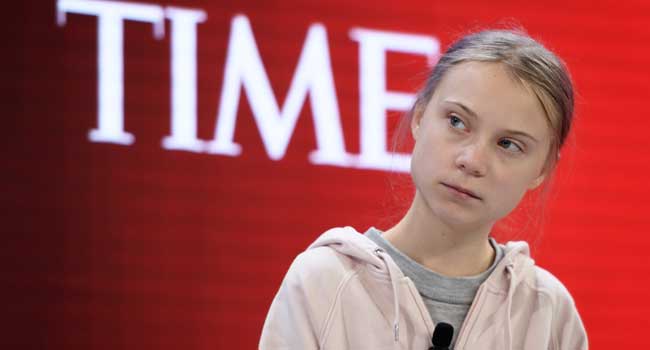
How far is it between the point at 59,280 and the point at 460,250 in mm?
1025

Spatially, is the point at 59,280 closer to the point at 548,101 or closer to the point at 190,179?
the point at 190,179

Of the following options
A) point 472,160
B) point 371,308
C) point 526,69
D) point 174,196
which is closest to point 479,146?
point 472,160

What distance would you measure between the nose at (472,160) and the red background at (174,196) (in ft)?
2.26

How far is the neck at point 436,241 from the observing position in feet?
4.93

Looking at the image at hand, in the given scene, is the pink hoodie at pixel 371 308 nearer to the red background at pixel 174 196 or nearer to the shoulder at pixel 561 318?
the shoulder at pixel 561 318

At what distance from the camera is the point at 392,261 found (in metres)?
1.48

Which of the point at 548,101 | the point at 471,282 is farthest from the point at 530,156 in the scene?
the point at 471,282

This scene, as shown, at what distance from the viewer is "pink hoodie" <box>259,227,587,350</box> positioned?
1.43m

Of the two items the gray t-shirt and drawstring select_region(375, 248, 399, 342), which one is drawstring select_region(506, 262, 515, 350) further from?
drawstring select_region(375, 248, 399, 342)

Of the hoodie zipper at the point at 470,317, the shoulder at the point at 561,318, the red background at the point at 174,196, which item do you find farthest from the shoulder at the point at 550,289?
the red background at the point at 174,196

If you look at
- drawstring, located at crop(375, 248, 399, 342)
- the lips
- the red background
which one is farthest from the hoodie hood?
the red background

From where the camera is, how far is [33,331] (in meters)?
2.22

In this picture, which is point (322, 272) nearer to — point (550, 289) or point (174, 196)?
point (550, 289)

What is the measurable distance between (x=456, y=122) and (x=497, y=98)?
63 millimetres
